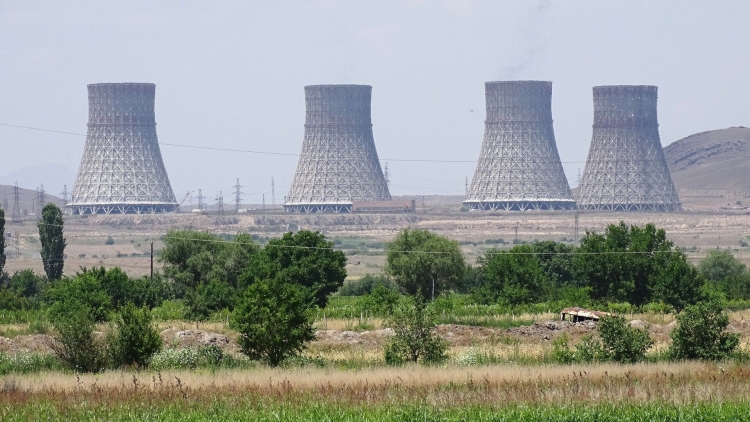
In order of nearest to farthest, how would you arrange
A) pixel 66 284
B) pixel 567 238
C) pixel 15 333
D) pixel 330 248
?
1. pixel 15 333
2. pixel 66 284
3. pixel 330 248
4. pixel 567 238

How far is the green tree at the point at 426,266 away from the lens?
48.3 meters

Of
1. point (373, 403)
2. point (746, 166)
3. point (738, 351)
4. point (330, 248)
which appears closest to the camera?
point (373, 403)

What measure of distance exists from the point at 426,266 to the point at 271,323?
22.5 metres

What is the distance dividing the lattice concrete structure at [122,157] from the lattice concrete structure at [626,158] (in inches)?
1170

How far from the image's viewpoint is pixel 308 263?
45.4m

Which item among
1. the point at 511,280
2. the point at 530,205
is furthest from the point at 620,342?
the point at 530,205

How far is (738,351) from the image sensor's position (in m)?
25.9

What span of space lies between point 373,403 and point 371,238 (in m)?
78.8

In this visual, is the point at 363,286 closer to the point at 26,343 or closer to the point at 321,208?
the point at 26,343

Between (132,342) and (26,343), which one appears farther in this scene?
(26,343)

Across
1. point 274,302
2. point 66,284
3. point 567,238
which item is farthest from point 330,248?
point 567,238

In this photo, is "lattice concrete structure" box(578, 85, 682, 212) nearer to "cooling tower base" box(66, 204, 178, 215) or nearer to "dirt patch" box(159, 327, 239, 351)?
"cooling tower base" box(66, 204, 178, 215)

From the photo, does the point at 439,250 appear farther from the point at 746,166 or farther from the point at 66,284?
the point at 746,166

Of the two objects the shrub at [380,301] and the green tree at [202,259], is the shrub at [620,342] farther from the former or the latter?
the green tree at [202,259]
